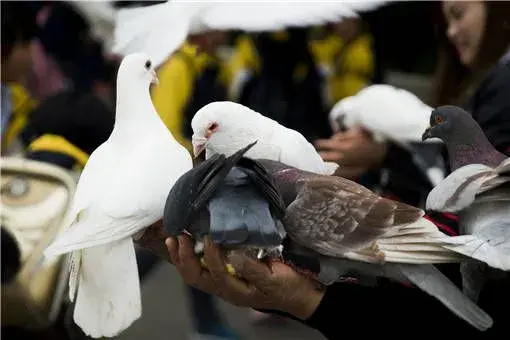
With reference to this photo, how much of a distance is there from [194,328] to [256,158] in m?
1.73

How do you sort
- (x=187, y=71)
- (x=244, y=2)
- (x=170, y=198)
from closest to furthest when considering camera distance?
(x=170, y=198)
(x=244, y=2)
(x=187, y=71)

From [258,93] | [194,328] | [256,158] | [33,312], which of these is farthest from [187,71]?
[256,158]

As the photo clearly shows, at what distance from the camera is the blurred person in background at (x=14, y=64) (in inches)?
68.6

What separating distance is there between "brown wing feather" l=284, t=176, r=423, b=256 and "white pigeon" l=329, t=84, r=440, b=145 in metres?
0.68

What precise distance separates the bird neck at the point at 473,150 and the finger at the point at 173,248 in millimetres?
294

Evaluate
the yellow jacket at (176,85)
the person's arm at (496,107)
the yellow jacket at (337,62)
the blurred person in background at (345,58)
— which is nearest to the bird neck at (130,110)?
the person's arm at (496,107)

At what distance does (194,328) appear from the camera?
2527 millimetres

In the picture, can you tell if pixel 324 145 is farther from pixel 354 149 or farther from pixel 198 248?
pixel 198 248

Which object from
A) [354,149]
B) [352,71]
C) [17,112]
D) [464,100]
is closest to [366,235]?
[464,100]

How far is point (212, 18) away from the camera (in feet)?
3.91

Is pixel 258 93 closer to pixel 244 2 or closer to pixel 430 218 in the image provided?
pixel 244 2

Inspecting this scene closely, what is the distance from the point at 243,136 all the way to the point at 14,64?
1.11m

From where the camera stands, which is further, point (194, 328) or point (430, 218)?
point (194, 328)

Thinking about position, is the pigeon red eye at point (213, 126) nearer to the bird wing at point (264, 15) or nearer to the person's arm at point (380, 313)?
the person's arm at point (380, 313)
